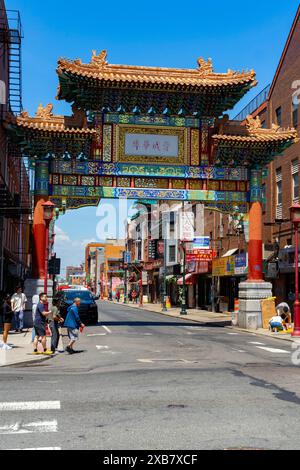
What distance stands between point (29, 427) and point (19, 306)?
15106 mm

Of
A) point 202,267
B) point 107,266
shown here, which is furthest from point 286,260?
point 107,266

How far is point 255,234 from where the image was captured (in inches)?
1094

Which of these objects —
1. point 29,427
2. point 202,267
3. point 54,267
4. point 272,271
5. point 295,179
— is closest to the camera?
point 29,427

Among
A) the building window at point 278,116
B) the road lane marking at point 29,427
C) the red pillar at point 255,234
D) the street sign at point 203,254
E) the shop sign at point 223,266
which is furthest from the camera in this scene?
the street sign at point 203,254

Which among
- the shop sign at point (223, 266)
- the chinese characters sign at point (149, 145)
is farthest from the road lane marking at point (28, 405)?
the shop sign at point (223, 266)

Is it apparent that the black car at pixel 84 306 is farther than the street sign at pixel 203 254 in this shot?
No

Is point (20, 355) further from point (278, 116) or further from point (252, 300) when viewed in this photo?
point (278, 116)

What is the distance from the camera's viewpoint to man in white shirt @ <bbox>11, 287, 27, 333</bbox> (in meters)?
22.0

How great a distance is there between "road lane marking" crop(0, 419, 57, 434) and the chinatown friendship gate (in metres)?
17.7

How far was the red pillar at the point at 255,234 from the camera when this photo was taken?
90.9 feet

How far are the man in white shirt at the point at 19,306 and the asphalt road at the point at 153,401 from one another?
5.38 m

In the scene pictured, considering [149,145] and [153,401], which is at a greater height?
[149,145]

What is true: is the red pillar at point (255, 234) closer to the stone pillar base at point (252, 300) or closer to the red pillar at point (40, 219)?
the stone pillar base at point (252, 300)

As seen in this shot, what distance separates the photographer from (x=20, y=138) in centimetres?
2620
